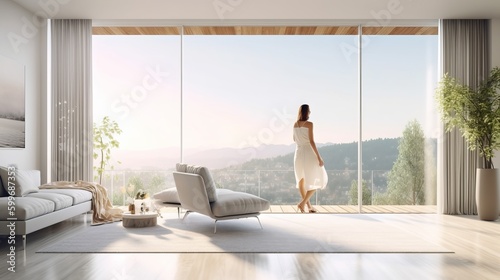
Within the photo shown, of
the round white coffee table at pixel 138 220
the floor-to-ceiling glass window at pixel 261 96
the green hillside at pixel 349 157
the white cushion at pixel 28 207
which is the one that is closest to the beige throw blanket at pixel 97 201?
the round white coffee table at pixel 138 220

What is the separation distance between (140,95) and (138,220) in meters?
5.91

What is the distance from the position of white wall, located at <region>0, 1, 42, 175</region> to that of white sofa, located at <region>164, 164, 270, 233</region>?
7.72ft

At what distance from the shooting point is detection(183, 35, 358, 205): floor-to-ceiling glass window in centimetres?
1163

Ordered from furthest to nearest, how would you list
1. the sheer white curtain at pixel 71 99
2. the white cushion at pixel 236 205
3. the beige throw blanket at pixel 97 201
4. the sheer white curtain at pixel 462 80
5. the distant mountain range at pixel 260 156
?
the distant mountain range at pixel 260 156 < the sheer white curtain at pixel 462 80 < the sheer white curtain at pixel 71 99 < the beige throw blanket at pixel 97 201 < the white cushion at pixel 236 205

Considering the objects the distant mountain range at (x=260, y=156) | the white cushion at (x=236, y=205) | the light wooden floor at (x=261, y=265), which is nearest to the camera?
the light wooden floor at (x=261, y=265)

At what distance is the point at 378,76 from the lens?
11398 mm

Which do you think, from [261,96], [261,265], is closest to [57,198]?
[261,265]

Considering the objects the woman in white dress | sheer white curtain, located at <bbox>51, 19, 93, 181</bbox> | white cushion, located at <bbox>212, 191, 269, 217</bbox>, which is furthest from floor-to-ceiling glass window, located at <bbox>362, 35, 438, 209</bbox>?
sheer white curtain, located at <bbox>51, 19, 93, 181</bbox>

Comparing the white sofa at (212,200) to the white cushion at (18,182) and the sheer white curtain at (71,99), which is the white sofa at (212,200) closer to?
the white cushion at (18,182)

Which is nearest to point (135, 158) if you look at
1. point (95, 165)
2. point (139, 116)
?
point (139, 116)

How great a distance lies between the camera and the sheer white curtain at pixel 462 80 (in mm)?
6965

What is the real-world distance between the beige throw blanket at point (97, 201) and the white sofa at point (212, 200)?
1315 millimetres

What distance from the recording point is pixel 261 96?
40.1 feet

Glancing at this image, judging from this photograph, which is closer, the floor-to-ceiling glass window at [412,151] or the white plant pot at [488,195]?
the white plant pot at [488,195]
